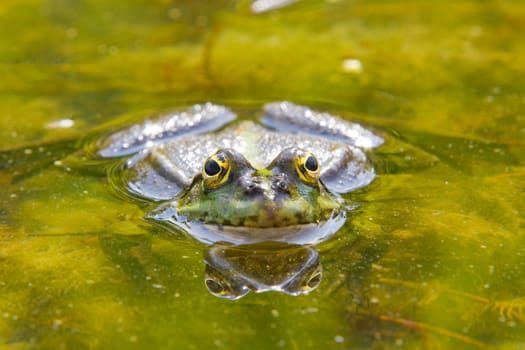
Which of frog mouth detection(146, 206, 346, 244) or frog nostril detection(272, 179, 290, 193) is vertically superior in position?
frog nostril detection(272, 179, 290, 193)

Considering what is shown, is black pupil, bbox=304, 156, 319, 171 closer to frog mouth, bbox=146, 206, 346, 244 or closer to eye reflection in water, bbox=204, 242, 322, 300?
frog mouth, bbox=146, 206, 346, 244

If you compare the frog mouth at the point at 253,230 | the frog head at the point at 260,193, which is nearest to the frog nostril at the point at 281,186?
the frog head at the point at 260,193

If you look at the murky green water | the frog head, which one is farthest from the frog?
the murky green water

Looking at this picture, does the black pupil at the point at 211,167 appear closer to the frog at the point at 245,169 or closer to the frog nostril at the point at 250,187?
the frog at the point at 245,169

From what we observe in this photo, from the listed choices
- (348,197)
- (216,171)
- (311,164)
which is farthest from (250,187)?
(348,197)

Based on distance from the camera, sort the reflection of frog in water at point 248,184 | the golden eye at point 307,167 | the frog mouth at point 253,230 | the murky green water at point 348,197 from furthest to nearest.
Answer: the golden eye at point 307,167, the frog mouth at point 253,230, the reflection of frog in water at point 248,184, the murky green water at point 348,197

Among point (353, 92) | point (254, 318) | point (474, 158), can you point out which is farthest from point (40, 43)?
point (254, 318)

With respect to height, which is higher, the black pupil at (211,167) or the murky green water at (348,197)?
the black pupil at (211,167)
